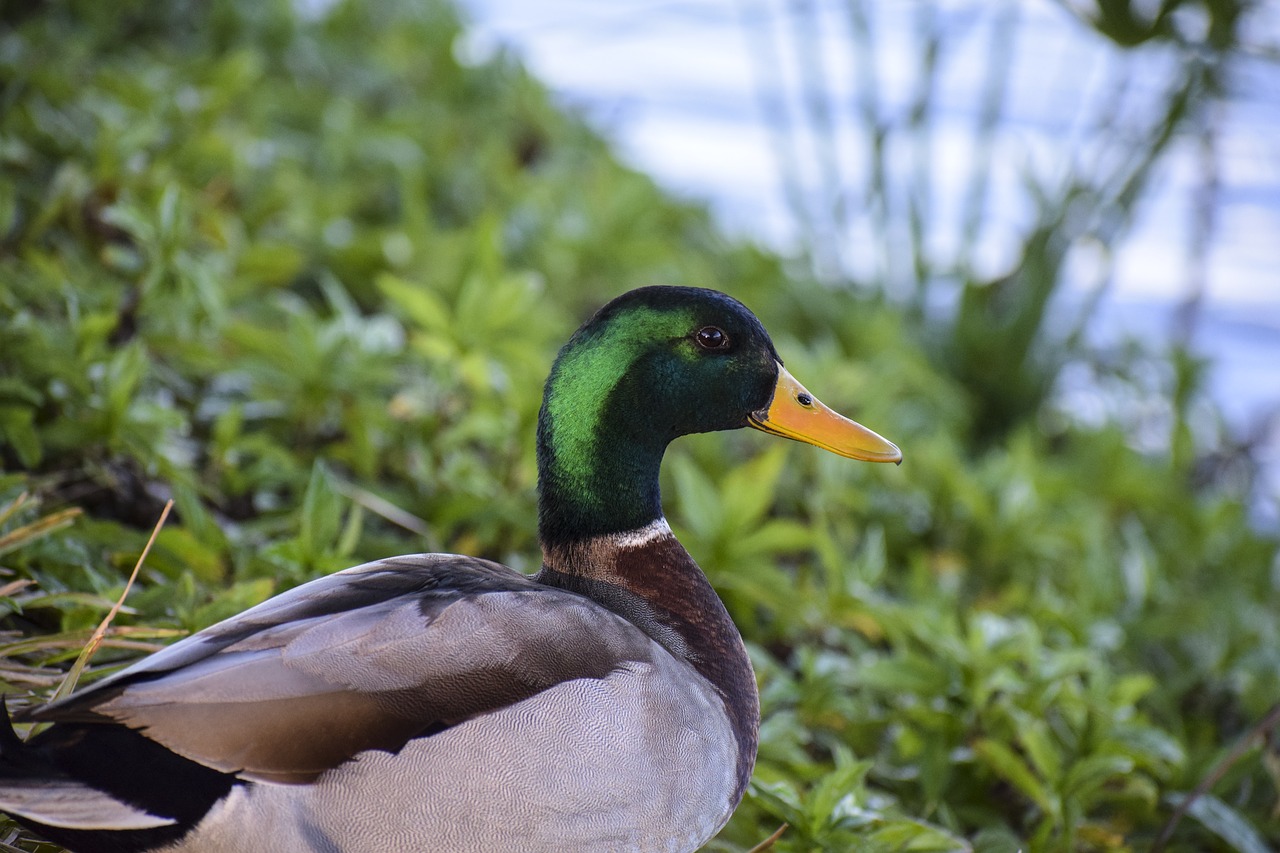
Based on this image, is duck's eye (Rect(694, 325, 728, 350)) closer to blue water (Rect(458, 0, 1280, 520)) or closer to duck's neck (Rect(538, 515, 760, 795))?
duck's neck (Rect(538, 515, 760, 795))

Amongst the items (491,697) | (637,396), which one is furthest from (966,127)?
(491,697)

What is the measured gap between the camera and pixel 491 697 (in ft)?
4.74

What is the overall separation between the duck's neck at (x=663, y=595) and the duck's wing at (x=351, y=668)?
14 centimetres

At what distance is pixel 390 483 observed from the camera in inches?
108

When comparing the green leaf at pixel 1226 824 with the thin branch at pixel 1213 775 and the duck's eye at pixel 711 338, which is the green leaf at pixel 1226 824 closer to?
the thin branch at pixel 1213 775

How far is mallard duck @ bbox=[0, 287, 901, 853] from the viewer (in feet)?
4.36

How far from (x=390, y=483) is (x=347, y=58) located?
2.76 metres

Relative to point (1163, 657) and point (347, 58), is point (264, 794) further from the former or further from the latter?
point (347, 58)

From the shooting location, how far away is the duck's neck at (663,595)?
174 cm

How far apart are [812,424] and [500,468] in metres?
1.01

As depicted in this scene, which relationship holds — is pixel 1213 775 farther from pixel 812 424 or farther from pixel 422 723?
pixel 422 723

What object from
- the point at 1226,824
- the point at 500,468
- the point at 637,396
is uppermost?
the point at 637,396

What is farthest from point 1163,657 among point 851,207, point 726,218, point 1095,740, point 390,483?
point 726,218

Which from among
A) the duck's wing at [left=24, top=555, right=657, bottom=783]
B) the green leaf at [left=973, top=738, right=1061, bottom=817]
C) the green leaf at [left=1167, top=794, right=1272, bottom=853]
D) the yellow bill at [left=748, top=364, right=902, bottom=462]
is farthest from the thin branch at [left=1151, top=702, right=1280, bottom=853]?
the duck's wing at [left=24, top=555, right=657, bottom=783]
